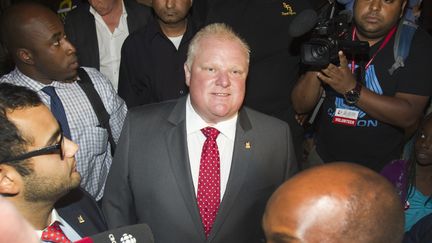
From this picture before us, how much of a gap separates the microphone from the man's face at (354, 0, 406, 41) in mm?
2034

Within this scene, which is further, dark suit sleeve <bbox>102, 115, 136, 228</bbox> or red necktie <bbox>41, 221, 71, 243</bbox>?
dark suit sleeve <bbox>102, 115, 136, 228</bbox>

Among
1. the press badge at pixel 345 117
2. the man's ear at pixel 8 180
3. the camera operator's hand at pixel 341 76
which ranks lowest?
the press badge at pixel 345 117

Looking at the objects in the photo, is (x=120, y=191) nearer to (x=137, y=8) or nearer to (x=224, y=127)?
(x=224, y=127)

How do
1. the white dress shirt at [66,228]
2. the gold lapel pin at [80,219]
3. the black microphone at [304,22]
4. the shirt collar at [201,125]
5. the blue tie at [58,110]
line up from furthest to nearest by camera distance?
the black microphone at [304,22] → the blue tie at [58,110] → the shirt collar at [201,125] → the gold lapel pin at [80,219] → the white dress shirt at [66,228]

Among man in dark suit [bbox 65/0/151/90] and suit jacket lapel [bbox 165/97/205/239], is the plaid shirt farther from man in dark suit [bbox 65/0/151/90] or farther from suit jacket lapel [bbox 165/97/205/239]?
man in dark suit [bbox 65/0/151/90]

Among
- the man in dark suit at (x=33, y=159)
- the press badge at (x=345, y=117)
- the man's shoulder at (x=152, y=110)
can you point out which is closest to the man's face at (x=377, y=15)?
the press badge at (x=345, y=117)

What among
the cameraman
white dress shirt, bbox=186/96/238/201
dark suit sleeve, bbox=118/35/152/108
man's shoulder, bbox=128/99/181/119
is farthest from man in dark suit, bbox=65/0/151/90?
white dress shirt, bbox=186/96/238/201

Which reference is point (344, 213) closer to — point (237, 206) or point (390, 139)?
point (237, 206)

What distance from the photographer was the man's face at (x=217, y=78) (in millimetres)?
2246

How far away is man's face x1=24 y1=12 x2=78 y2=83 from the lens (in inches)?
106

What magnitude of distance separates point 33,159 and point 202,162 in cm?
86

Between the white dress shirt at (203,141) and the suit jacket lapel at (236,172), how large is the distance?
0.12 feet

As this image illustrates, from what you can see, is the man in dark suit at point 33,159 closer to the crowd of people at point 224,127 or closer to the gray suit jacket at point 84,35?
the crowd of people at point 224,127

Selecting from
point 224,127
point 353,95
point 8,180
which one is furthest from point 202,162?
point 353,95
